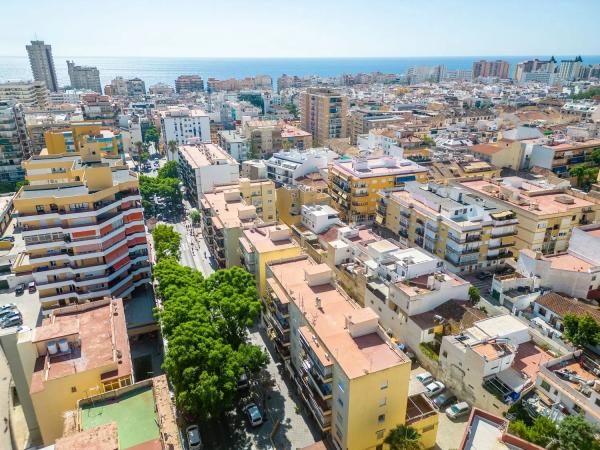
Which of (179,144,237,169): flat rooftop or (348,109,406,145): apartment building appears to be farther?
(348,109,406,145): apartment building

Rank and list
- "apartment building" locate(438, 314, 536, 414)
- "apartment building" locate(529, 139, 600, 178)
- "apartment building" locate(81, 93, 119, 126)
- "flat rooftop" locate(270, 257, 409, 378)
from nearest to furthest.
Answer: "flat rooftop" locate(270, 257, 409, 378) → "apartment building" locate(438, 314, 536, 414) → "apartment building" locate(529, 139, 600, 178) → "apartment building" locate(81, 93, 119, 126)

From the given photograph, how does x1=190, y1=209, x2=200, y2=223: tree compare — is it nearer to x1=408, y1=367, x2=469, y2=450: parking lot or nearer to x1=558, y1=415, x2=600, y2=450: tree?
x1=408, y1=367, x2=469, y2=450: parking lot

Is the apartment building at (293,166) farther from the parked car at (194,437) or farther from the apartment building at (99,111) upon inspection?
the apartment building at (99,111)

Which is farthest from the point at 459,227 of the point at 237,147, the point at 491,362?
the point at 237,147

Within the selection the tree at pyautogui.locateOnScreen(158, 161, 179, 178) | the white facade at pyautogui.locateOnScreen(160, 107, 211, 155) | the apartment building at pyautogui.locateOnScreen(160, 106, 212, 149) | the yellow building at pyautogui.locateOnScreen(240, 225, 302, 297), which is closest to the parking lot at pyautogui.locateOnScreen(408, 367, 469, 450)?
the yellow building at pyautogui.locateOnScreen(240, 225, 302, 297)

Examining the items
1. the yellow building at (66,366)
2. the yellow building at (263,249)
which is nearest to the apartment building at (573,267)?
the yellow building at (263,249)
